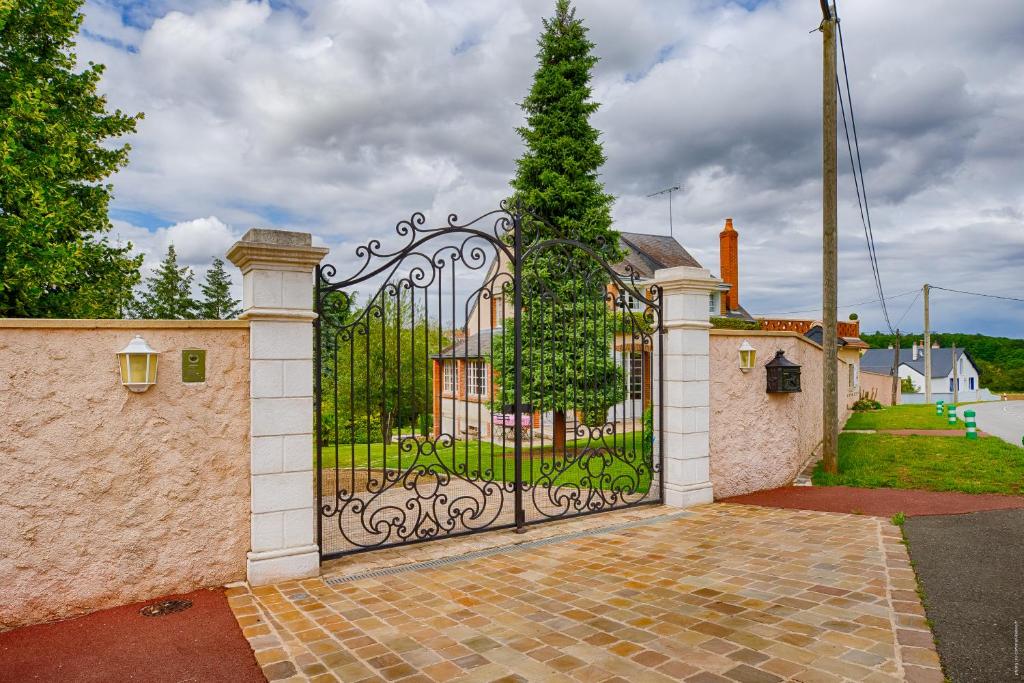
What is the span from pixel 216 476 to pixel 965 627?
5.08m

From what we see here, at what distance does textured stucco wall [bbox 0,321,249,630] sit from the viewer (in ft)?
12.9

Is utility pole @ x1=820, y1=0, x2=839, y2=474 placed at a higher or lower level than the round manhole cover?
higher

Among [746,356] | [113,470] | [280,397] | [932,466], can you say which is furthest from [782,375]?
[113,470]

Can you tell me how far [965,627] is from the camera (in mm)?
3752

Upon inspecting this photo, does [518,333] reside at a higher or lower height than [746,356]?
higher

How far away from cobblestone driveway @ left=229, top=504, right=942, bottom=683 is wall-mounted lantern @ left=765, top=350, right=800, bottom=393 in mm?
2466

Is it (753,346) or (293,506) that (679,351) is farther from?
(293,506)

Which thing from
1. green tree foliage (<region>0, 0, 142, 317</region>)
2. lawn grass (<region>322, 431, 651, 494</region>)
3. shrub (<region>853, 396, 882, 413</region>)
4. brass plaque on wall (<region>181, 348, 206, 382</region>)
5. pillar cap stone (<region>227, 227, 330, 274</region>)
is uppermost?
green tree foliage (<region>0, 0, 142, 317</region>)

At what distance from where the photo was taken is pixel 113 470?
4.18 m

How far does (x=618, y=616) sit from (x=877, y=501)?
196 inches

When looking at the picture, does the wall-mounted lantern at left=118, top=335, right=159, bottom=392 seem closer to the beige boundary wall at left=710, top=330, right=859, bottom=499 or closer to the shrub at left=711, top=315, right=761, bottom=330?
the beige boundary wall at left=710, top=330, right=859, bottom=499

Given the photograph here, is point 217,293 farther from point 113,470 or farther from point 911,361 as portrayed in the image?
point 911,361

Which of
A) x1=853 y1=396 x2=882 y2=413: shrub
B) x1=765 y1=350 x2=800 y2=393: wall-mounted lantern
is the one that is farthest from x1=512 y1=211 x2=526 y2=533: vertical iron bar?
x1=853 y1=396 x2=882 y2=413: shrub

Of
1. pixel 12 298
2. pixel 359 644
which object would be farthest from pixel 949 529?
pixel 12 298
